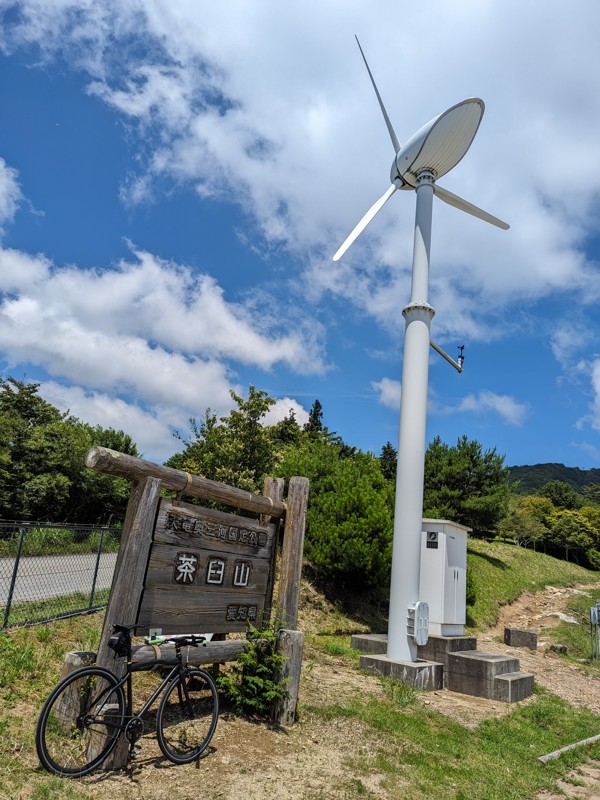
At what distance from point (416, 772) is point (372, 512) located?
32.3 feet

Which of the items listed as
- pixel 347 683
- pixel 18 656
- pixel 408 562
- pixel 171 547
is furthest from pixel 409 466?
pixel 18 656

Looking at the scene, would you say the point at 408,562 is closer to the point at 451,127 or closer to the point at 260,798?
the point at 260,798

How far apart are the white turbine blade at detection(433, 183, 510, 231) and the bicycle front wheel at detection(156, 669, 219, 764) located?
454 inches

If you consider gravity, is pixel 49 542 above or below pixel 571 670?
above

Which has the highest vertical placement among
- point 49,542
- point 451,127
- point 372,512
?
point 451,127

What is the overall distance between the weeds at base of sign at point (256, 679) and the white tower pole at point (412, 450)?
4.76 m

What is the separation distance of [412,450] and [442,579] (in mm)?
3415

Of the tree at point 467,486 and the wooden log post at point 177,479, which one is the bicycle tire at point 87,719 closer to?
the wooden log post at point 177,479

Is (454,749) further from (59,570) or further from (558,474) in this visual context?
(558,474)

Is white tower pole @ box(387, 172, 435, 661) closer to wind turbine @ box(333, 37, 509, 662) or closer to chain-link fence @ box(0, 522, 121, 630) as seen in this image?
wind turbine @ box(333, 37, 509, 662)

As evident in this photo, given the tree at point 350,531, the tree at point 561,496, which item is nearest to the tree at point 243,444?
the tree at point 350,531

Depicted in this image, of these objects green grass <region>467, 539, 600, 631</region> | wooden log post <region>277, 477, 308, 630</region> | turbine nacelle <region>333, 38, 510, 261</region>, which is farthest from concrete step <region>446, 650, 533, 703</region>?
green grass <region>467, 539, 600, 631</region>

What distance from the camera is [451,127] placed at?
1184 cm

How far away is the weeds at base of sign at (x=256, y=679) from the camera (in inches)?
235
